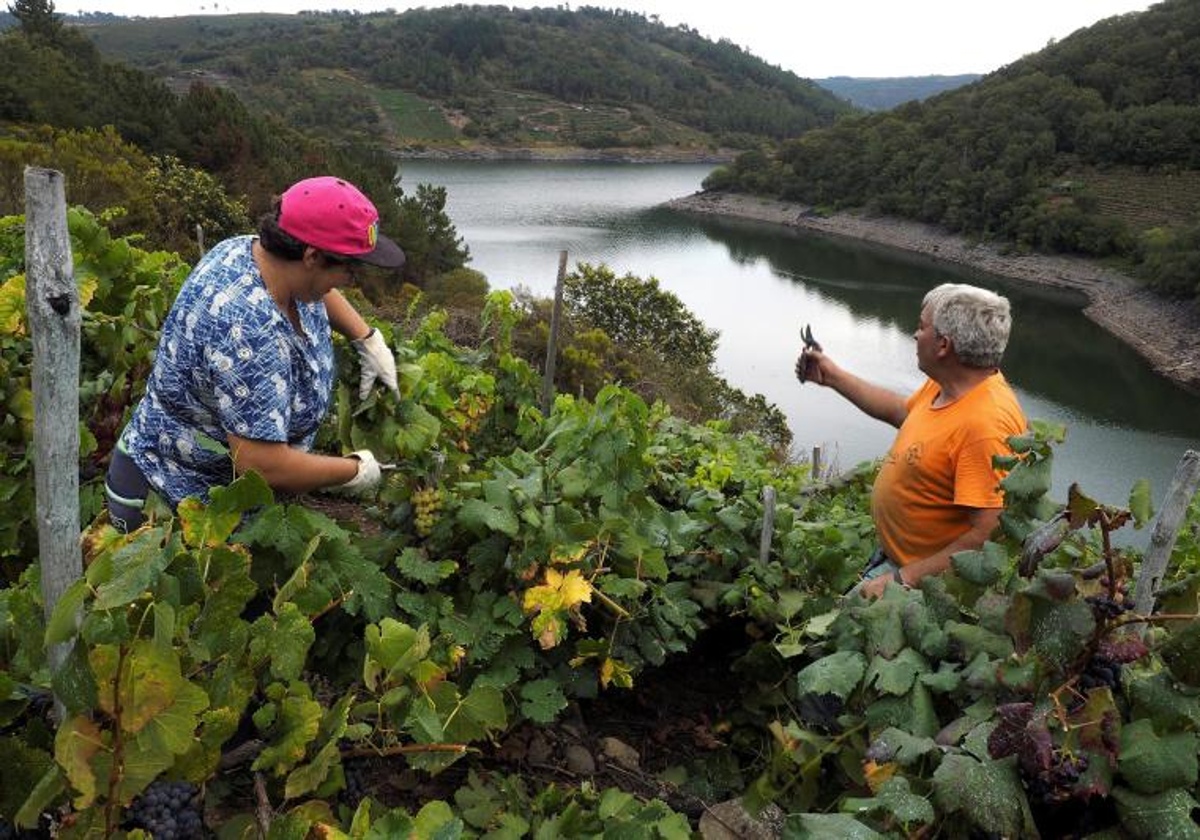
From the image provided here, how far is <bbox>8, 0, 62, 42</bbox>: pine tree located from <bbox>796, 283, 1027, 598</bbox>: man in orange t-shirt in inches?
1900

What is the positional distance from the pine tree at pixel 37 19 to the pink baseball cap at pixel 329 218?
47.6 m

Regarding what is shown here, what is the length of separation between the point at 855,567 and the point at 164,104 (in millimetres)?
35694

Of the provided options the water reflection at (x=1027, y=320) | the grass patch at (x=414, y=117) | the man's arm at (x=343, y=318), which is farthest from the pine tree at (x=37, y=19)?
the grass patch at (x=414, y=117)

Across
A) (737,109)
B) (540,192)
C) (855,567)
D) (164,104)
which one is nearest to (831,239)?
(540,192)

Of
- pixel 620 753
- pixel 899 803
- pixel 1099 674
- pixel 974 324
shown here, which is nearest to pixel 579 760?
pixel 620 753

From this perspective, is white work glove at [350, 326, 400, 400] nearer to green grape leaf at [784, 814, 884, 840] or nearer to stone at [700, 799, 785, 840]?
stone at [700, 799, 785, 840]

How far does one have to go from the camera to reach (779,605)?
2.71 metres

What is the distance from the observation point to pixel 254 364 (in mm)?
1982

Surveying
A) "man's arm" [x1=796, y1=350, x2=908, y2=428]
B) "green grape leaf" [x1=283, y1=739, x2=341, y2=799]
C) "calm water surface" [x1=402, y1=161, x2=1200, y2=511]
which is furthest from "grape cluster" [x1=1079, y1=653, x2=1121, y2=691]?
"calm water surface" [x1=402, y1=161, x2=1200, y2=511]

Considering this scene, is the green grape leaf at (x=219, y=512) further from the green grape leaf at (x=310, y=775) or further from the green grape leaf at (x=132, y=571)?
the green grape leaf at (x=310, y=775)

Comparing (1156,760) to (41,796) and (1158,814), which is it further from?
(41,796)

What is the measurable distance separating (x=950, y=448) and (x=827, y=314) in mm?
41707

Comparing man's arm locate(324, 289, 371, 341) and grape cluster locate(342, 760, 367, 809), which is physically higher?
man's arm locate(324, 289, 371, 341)

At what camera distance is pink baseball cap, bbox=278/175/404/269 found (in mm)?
2043
